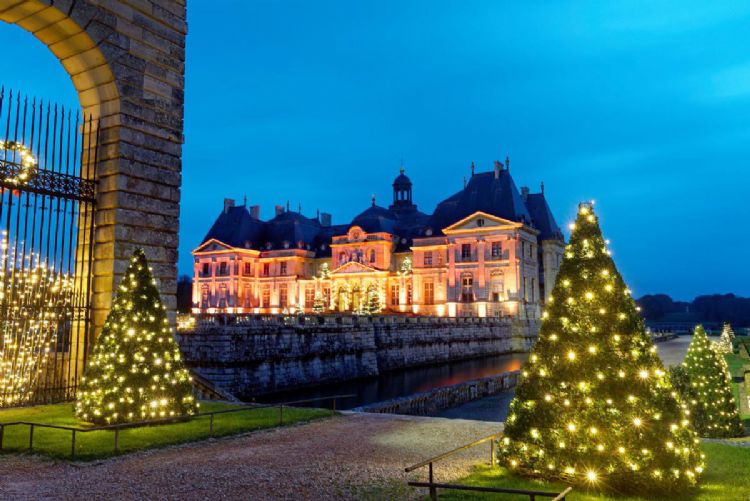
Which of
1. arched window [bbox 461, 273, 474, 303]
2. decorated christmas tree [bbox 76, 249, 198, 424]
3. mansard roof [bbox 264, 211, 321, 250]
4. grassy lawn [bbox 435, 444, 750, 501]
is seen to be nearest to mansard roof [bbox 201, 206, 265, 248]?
mansard roof [bbox 264, 211, 321, 250]

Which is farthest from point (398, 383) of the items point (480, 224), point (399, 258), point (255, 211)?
point (255, 211)

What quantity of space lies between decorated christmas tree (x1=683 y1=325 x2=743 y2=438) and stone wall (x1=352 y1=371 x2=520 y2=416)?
267 inches

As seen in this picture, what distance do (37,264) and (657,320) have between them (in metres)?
122

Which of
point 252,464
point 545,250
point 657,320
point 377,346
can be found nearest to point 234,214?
point 545,250

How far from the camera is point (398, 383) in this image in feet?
94.7

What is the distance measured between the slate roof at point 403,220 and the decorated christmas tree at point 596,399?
45.8 meters

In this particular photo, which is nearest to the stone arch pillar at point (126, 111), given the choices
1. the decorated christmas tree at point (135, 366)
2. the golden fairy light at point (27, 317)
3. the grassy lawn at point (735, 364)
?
the golden fairy light at point (27, 317)

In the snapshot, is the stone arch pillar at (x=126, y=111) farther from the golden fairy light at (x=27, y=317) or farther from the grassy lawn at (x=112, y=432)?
the grassy lawn at (x=112, y=432)

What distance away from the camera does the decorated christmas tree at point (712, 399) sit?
1212 cm

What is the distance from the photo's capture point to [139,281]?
32.9ft

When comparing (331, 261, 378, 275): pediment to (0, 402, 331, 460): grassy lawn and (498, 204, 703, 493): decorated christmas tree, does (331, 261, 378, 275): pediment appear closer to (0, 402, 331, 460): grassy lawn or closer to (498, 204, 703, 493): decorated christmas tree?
(0, 402, 331, 460): grassy lawn

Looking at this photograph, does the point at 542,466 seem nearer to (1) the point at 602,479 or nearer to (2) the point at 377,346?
(1) the point at 602,479

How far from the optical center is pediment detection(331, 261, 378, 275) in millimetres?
57219

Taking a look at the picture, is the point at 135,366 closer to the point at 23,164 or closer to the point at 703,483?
the point at 23,164
